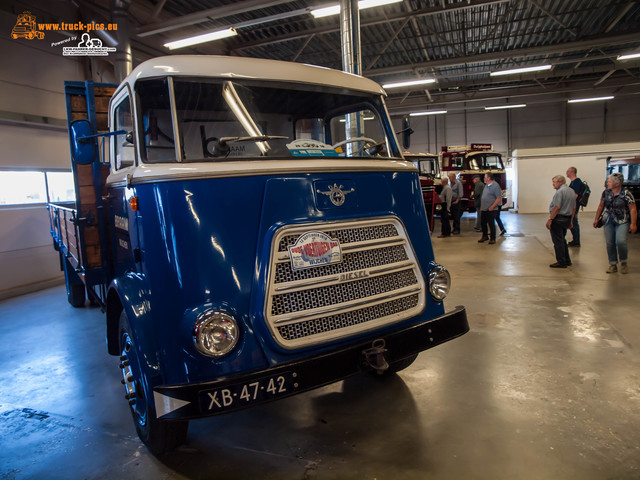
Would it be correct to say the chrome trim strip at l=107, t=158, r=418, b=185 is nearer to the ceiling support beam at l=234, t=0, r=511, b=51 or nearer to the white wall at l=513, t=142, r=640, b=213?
the ceiling support beam at l=234, t=0, r=511, b=51

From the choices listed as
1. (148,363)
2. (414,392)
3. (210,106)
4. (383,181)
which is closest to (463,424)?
(414,392)

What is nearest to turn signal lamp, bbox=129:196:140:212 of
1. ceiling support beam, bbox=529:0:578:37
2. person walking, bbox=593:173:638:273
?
person walking, bbox=593:173:638:273

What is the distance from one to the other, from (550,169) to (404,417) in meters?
17.8

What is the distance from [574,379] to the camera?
3.39 metres

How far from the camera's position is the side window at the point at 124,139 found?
9.09 feet

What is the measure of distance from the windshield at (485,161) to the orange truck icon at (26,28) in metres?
14.7

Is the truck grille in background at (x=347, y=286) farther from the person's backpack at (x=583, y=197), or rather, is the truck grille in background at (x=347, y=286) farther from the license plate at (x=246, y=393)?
the person's backpack at (x=583, y=197)

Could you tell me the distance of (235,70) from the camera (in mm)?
2719

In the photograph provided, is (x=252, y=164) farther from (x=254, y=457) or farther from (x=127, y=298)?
(x=254, y=457)

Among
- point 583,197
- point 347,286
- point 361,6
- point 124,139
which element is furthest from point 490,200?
point 124,139

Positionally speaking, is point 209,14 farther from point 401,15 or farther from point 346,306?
point 346,306

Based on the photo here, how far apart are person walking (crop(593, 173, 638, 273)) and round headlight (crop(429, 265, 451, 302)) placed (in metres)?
4.89

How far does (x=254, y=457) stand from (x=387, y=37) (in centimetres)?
1282

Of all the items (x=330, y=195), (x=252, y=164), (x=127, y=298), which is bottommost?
(x=127, y=298)
